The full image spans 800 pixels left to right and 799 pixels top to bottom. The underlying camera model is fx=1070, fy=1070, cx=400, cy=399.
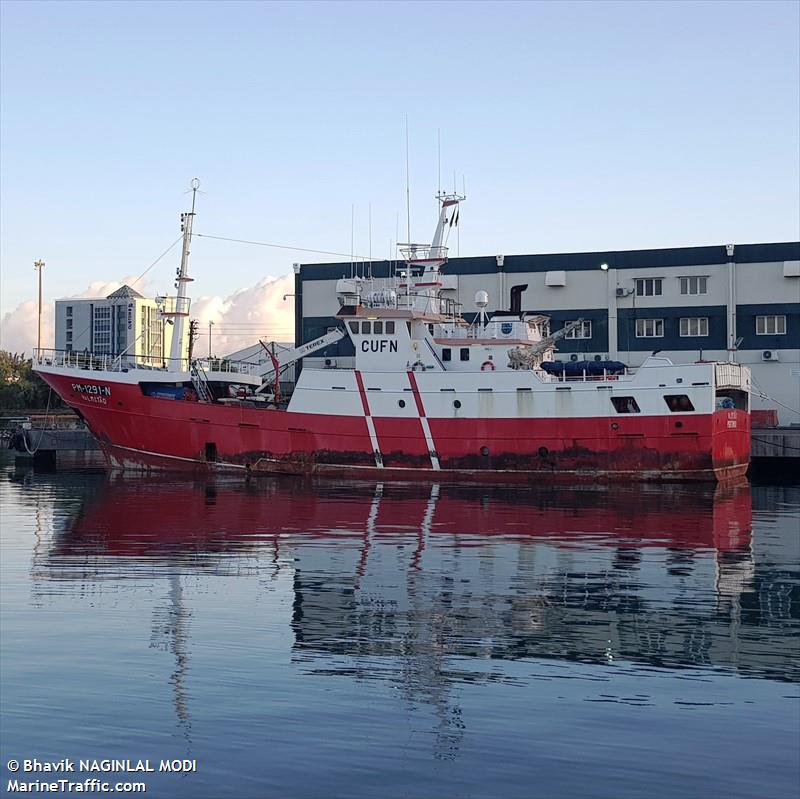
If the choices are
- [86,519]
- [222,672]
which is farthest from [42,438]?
[222,672]

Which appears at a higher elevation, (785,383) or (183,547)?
(785,383)

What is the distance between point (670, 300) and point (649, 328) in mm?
1867

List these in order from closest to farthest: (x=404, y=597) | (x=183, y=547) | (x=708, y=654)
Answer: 1. (x=708, y=654)
2. (x=404, y=597)
3. (x=183, y=547)

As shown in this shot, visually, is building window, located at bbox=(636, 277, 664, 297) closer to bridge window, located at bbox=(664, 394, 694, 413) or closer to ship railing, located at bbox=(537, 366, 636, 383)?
ship railing, located at bbox=(537, 366, 636, 383)

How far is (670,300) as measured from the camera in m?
58.1

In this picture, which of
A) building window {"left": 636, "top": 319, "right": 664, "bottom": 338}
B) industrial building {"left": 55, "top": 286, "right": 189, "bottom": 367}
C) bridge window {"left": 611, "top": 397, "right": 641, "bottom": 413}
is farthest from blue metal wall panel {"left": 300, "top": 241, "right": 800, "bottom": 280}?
industrial building {"left": 55, "top": 286, "right": 189, "bottom": 367}

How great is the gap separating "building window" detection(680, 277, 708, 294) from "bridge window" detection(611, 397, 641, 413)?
1798 centimetres

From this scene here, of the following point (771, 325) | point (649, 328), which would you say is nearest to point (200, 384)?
point (649, 328)

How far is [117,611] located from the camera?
16797 millimetres

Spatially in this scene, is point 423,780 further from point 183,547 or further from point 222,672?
point 183,547

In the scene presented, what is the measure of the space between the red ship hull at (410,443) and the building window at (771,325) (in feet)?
41.8

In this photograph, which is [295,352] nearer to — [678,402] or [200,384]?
[200,384]

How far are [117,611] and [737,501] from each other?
24558 millimetres

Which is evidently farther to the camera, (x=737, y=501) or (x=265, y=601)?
(x=737, y=501)
